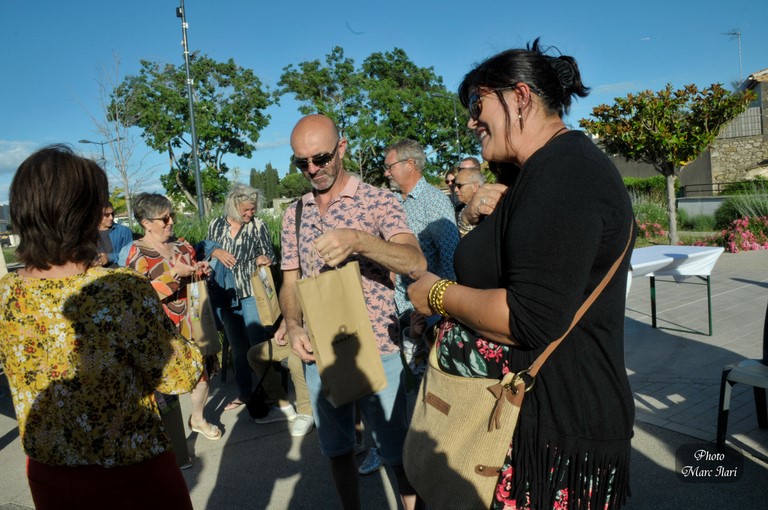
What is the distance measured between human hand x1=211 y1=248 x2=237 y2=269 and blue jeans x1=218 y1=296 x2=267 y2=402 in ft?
1.26

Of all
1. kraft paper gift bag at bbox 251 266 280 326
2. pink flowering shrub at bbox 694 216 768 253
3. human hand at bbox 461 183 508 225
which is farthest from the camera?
pink flowering shrub at bbox 694 216 768 253

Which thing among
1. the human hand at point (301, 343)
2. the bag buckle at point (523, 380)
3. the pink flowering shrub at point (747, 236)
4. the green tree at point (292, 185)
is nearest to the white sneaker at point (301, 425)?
the human hand at point (301, 343)

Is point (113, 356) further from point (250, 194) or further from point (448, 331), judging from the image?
point (250, 194)

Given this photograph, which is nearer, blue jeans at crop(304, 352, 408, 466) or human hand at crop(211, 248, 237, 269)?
blue jeans at crop(304, 352, 408, 466)

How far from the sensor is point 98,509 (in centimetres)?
179

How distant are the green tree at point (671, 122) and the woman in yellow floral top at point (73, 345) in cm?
1478

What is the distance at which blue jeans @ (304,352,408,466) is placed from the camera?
8.74 ft

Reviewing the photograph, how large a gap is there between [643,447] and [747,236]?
1138 centimetres

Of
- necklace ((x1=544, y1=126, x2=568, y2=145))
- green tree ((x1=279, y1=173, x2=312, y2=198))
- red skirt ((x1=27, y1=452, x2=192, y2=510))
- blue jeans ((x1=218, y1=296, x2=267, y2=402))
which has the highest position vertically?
green tree ((x1=279, y1=173, x2=312, y2=198))

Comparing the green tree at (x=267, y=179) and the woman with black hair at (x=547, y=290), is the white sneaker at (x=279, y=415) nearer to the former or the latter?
the woman with black hair at (x=547, y=290)

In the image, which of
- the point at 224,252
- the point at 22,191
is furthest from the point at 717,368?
the point at 22,191

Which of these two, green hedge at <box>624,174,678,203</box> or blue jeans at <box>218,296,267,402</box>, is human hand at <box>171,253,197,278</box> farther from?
green hedge at <box>624,174,678,203</box>

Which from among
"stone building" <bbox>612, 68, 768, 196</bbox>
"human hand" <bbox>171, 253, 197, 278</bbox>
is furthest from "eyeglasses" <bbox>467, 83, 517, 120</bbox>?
"stone building" <bbox>612, 68, 768, 196</bbox>

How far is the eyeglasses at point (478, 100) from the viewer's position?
154 centimetres
